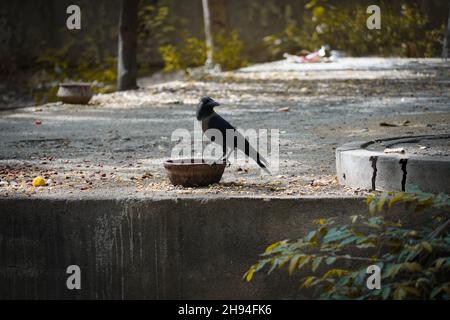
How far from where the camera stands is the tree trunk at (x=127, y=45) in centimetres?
1243

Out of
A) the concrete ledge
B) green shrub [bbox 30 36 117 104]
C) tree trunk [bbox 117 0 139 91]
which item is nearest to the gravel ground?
the concrete ledge

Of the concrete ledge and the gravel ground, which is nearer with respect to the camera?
the concrete ledge

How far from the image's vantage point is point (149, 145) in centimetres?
768

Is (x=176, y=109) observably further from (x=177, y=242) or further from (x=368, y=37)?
(x=368, y=37)

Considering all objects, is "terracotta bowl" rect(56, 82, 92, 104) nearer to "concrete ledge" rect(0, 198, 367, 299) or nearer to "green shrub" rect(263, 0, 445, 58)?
"concrete ledge" rect(0, 198, 367, 299)

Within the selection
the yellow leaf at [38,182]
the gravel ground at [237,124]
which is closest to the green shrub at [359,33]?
the gravel ground at [237,124]

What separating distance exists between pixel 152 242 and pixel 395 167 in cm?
150

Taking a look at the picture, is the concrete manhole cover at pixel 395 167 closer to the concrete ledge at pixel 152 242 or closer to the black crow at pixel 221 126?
the concrete ledge at pixel 152 242

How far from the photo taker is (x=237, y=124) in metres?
9.05

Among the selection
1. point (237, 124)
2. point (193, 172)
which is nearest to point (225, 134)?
point (193, 172)

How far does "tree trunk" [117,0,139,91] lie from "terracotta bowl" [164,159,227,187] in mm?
7432

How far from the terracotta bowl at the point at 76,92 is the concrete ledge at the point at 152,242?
627 centimetres

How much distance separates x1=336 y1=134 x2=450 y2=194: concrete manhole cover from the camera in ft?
15.8

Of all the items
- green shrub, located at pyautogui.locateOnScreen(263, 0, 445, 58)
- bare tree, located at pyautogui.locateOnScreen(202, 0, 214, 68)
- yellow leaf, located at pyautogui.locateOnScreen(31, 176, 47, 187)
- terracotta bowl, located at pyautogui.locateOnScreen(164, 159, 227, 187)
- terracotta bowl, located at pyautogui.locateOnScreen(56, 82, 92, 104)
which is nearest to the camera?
terracotta bowl, located at pyautogui.locateOnScreen(164, 159, 227, 187)
